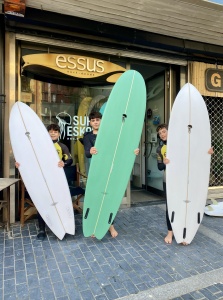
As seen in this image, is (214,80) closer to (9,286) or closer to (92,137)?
(92,137)

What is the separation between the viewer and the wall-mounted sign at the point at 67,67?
10.3 feet

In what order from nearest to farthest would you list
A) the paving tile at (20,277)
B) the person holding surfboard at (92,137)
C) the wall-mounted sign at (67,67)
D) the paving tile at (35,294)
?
Answer: the paving tile at (35,294)
the paving tile at (20,277)
the person holding surfboard at (92,137)
the wall-mounted sign at (67,67)

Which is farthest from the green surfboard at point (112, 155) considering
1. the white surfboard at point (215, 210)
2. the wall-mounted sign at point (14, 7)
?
the white surfboard at point (215, 210)

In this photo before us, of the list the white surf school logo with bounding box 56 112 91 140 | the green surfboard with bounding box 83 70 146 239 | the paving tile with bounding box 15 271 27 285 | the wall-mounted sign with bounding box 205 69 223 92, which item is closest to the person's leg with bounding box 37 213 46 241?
the green surfboard with bounding box 83 70 146 239

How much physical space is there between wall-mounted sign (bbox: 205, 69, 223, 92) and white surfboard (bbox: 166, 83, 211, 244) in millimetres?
1838

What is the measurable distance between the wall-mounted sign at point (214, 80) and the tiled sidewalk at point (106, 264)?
2494mm

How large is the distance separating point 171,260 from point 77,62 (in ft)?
9.20

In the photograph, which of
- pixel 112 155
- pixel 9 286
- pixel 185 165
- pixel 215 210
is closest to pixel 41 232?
pixel 9 286

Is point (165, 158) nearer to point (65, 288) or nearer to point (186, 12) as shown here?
point (65, 288)

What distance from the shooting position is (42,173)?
104 inches

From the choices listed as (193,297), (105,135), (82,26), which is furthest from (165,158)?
(82,26)

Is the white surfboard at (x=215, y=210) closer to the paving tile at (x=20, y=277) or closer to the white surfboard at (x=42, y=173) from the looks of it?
the white surfboard at (x=42, y=173)

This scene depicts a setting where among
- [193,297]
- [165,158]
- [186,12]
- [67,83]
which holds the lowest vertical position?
[193,297]

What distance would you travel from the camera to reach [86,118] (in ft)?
12.3
